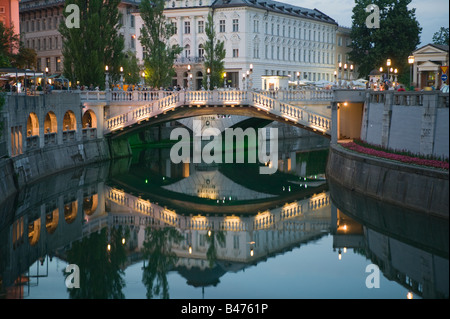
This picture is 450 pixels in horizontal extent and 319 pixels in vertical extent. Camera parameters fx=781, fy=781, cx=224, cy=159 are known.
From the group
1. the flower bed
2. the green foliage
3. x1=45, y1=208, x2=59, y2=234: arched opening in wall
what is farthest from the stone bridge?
the green foliage

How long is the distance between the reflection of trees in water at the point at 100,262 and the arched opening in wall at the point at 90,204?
401 cm

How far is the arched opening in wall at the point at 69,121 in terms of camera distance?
54844 mm

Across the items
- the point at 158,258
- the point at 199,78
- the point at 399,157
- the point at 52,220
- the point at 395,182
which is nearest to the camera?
the point at 158,258

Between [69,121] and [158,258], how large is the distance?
93.8 feet

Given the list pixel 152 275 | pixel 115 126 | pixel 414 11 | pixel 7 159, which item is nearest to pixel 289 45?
pixel 414 11

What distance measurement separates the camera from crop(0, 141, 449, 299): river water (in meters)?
25.4

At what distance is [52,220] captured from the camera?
36031 mm

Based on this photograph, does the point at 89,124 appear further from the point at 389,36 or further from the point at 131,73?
the point at 389,36

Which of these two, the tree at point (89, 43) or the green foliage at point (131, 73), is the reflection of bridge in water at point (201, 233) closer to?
the tree at point (89, 43)

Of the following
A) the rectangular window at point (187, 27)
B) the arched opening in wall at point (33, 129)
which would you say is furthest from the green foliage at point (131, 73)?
the arched opening in wall at point (33, 129)

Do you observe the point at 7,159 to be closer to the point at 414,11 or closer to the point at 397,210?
the point at 397,210

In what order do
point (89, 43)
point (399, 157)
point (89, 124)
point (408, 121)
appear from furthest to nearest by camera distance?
point (89, 43), point (89, 124), point (408, 121), point (399, 157)

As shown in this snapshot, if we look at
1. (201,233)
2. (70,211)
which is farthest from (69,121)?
(201,233)

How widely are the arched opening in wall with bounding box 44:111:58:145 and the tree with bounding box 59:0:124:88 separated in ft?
29.9
